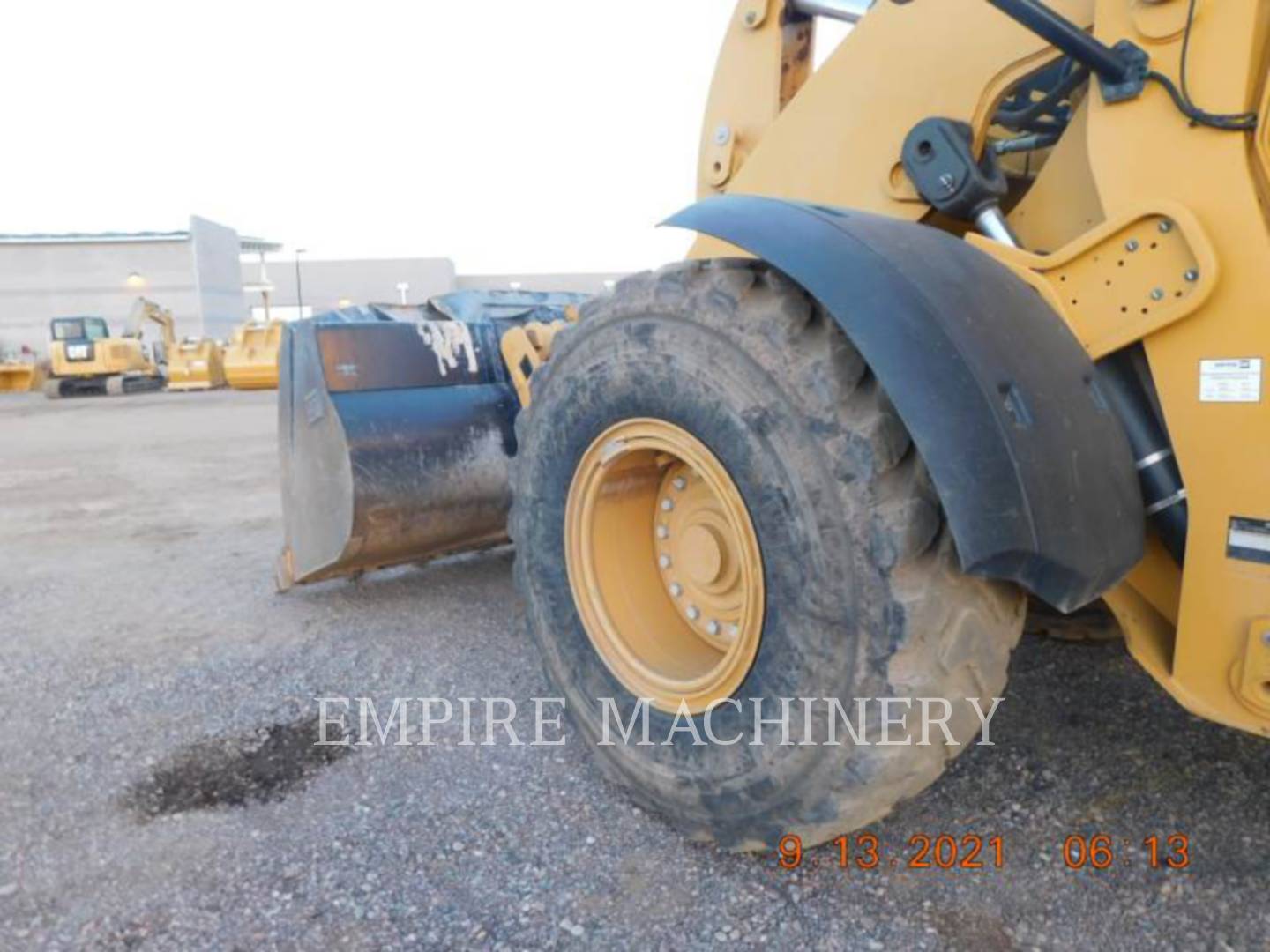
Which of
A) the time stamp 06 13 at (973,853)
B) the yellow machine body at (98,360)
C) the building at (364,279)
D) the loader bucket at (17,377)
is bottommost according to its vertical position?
the loader bucket at (17,377)

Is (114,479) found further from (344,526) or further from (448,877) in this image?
(448,877)

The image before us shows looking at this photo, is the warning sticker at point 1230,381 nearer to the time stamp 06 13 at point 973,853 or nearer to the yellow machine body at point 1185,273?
the yellow machine body at point 1185,273

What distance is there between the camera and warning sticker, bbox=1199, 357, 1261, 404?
151 centimetres

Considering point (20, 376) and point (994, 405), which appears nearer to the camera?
point (994, 405)

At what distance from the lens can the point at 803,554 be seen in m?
1.70

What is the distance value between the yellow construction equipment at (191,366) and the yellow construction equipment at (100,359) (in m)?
0.50

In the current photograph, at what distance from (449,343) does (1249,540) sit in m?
3.07

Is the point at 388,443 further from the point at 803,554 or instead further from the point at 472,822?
the point at 803,554

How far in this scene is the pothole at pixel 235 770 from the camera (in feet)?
7.74

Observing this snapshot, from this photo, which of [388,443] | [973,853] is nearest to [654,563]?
[973,853]

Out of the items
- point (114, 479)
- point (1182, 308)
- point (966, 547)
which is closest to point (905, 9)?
point (1182, 308)

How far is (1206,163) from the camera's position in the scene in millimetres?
1570

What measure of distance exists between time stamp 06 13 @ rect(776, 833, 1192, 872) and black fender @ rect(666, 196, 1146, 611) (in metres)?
0.78

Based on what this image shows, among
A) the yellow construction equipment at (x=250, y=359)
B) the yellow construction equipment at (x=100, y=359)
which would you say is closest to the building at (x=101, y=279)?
the yellow construction equipment at (x=100, y=359)
